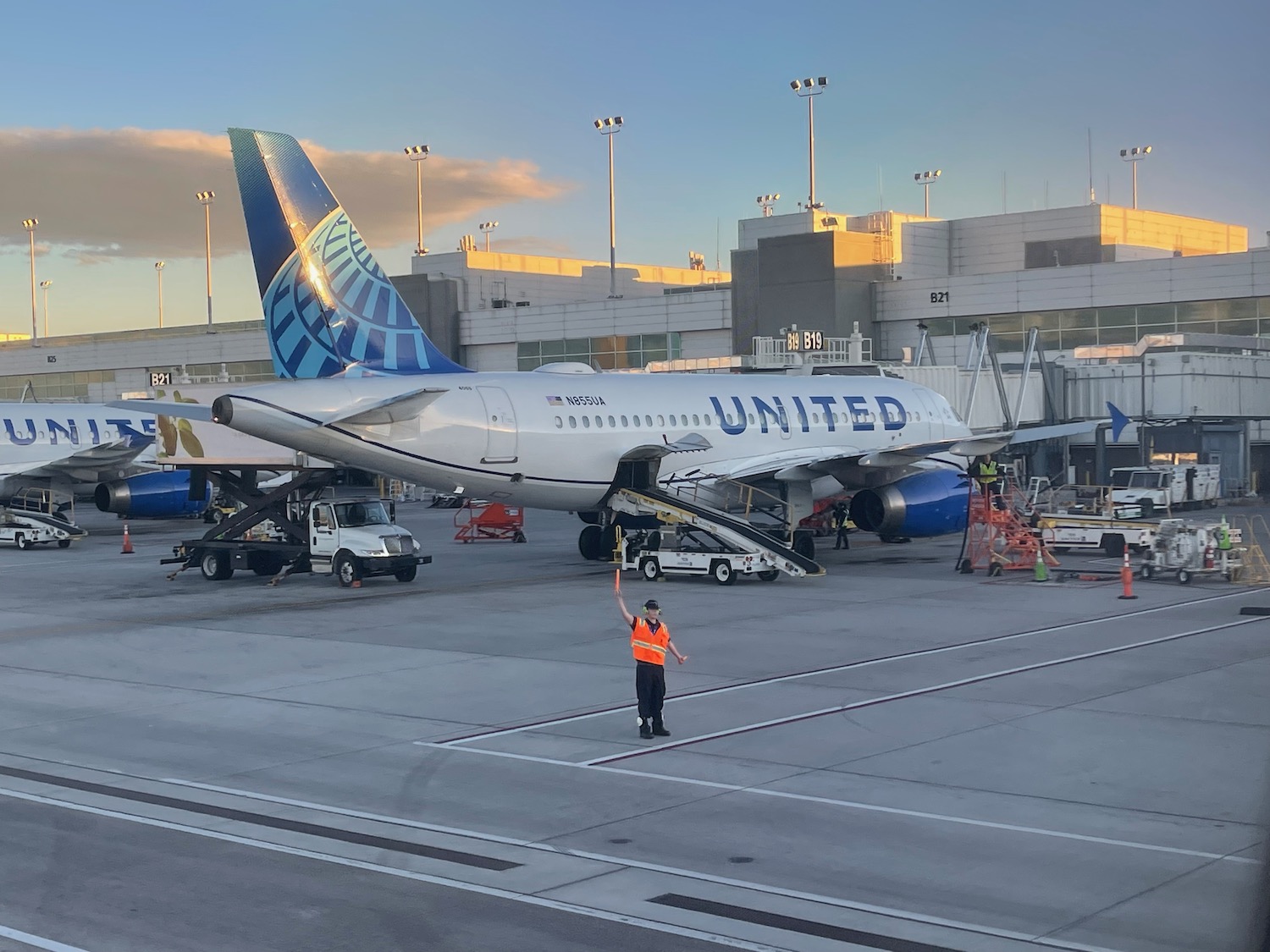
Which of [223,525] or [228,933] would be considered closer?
[228,933]

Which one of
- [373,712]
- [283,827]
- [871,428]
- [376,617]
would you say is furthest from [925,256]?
[283,827]

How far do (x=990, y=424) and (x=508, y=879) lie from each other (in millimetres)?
49200

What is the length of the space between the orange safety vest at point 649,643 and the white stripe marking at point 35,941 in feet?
25.1

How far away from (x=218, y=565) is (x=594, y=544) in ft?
31.8

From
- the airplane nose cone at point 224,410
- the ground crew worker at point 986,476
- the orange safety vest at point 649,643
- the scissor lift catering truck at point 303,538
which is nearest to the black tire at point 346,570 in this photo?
the scissor lift catering truck at point 303,538

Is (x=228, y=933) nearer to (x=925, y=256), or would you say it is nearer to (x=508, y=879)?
(x=508, y=879)

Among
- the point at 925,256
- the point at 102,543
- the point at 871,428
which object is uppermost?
the point at 925,256

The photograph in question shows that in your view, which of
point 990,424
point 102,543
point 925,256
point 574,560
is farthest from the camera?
point 925,256

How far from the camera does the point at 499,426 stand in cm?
3228

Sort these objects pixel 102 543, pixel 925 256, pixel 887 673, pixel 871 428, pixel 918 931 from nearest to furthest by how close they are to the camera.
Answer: pixel 918 931 < pixel 887 673 < pixel 871 428 < pixel 102 543 < pixel 925 256

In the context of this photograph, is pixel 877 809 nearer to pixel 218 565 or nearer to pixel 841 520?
pixel 218 565

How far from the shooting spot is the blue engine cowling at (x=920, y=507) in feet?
115

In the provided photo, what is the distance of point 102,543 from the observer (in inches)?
1905

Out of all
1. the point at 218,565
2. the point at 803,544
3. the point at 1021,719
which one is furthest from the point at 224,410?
the point at 1021,719
